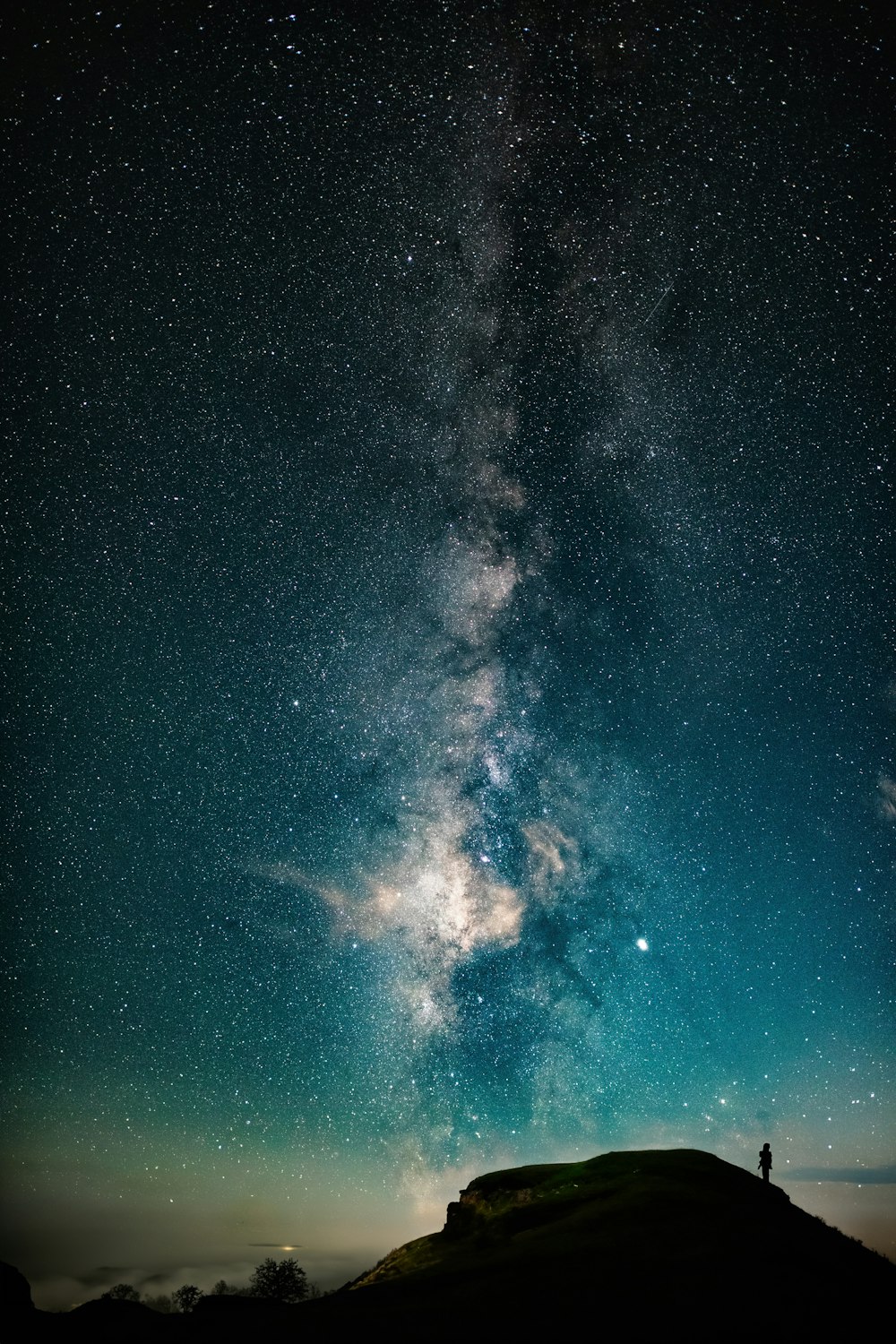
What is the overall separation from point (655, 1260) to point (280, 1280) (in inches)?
3011

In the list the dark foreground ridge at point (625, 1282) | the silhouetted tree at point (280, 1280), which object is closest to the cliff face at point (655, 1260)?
the dark foreground ridge at point (625, 1282)

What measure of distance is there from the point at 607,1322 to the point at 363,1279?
27.6 meters

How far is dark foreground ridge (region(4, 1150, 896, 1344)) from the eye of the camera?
63.7 feet

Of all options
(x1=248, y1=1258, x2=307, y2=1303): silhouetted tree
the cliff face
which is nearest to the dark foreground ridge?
the cliff face

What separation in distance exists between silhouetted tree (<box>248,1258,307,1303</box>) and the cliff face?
5103cm

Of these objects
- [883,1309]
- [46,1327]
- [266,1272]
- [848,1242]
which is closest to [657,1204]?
[848,1242]

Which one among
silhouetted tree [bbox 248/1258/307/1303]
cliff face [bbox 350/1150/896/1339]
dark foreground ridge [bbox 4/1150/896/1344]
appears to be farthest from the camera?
silhouetted tree [bbox 248/1258/307/1303]

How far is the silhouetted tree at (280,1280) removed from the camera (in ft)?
251

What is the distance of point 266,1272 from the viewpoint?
79.1 m

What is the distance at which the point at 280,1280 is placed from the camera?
255ft

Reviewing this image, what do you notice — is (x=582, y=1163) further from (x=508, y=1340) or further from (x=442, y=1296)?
(x=508, y=1340)

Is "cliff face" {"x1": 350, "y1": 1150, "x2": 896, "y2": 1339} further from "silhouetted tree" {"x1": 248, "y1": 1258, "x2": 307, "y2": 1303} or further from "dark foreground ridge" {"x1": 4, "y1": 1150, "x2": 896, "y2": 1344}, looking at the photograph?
"silhouetted tree" {"x1": 248, "y1": 1258, "x2": 307, "y2": 1303}

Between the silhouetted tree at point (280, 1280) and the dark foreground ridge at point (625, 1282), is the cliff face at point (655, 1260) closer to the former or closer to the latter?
the dark foreground ridge at point (625, 1282)

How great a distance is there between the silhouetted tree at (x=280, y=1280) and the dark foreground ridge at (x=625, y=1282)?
5712cm
